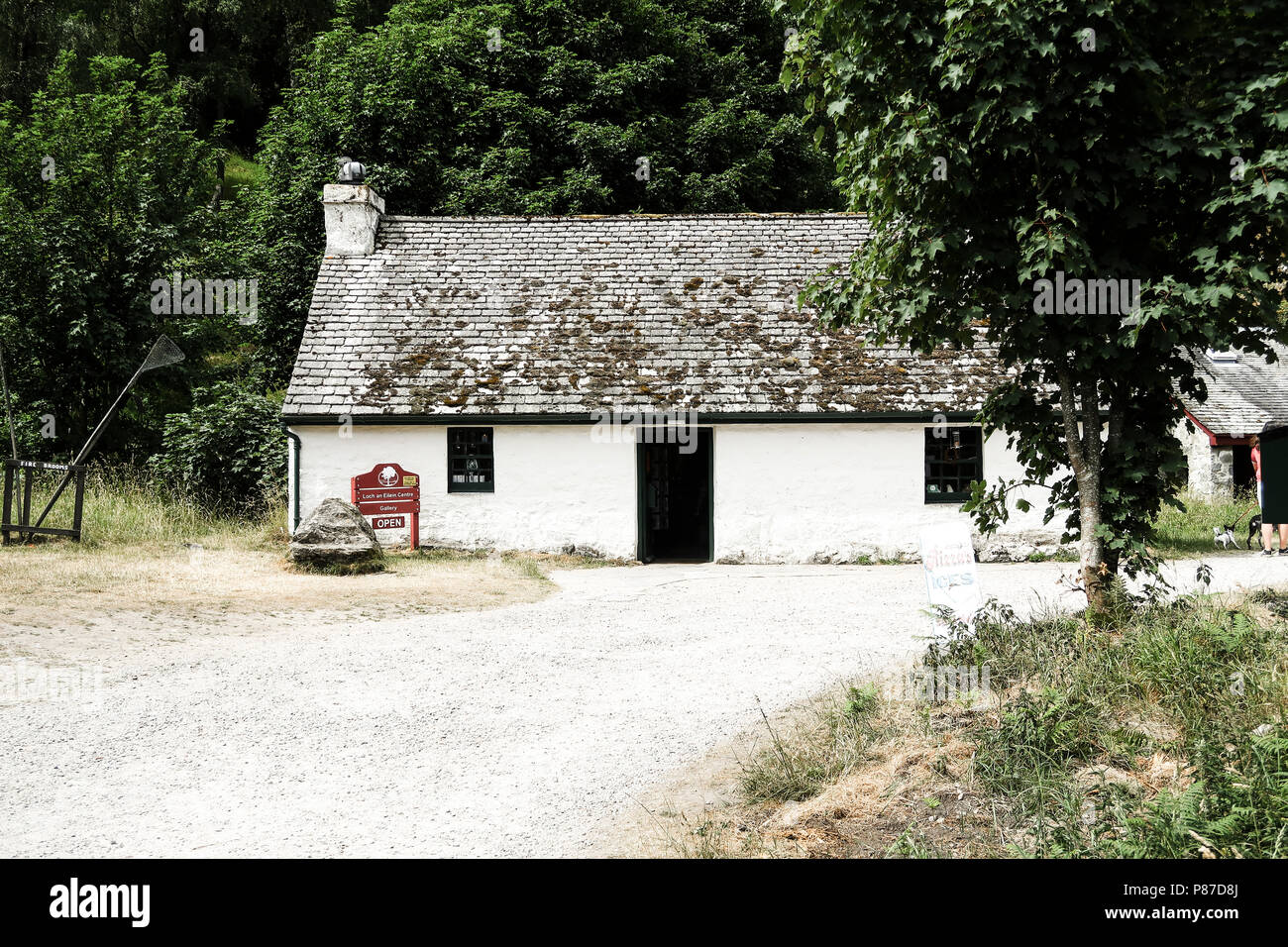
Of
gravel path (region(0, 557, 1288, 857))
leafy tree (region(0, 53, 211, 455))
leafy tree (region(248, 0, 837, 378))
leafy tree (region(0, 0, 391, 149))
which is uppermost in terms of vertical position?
leafy tree (region(0, 0, 391, 149))

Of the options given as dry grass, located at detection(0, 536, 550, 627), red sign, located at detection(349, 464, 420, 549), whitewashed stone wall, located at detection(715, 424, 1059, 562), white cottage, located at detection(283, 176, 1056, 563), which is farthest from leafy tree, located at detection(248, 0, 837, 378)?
dry grass, located at detection(0, 536, 550, 627)

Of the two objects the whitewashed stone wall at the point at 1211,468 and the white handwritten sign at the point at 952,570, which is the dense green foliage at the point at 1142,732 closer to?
the white handwritten sign at the point at 952,570

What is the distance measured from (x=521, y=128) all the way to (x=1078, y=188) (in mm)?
20502

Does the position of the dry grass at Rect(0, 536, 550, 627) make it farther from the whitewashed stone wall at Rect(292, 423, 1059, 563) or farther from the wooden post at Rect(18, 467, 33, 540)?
the whitewashed stone wall at Rect(292, 423, 1059, 563)

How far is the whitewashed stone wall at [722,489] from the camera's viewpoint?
16.5 metres

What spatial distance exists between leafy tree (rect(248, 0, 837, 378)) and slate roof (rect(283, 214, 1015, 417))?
4.87 m

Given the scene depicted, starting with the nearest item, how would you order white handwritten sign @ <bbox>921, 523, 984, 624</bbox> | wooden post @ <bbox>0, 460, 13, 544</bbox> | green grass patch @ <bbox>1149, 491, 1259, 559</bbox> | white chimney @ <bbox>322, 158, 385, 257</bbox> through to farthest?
white handwritten sign @ <bbox>921, 523, 984, 624</bbox>
wooden post @ <bbox>0, 460, 13, 544</bbox>
green grass patch @ <bbox>1149, 491, 1259, 559</bbox>
white chimney @ <bbox>322, 158, 385, 257</bbox>

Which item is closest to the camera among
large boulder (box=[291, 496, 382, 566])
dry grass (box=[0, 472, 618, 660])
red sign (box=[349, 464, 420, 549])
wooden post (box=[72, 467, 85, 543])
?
dry grass (box=[0, 472, 618, 660])

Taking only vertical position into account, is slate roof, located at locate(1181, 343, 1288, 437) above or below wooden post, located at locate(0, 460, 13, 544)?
above

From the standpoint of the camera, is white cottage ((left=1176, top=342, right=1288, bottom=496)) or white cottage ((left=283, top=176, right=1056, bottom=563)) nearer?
white cottage ((left=283, top=176, right=1056, bottom=563))

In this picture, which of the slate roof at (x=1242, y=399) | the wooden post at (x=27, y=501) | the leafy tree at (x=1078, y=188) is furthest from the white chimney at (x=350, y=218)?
the slate roof at (x=1242, y=399)

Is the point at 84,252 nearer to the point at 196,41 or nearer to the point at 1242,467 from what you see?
the point at 196,41

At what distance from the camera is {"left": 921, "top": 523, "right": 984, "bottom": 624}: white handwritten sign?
7.20 m

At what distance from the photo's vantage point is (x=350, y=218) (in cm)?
1919
